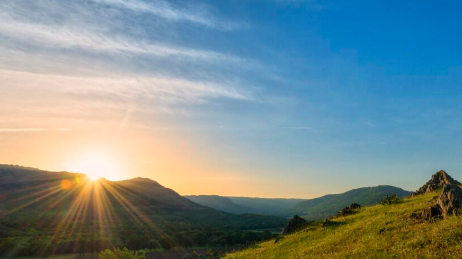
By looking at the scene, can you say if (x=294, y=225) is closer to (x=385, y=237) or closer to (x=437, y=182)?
(x=437, y=182)

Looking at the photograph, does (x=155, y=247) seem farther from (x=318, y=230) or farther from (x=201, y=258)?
(x=318, y=230)

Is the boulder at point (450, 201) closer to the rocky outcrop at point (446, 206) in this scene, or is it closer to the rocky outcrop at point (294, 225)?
the rocky outcrop at point (446, 206)

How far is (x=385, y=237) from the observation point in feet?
76.4

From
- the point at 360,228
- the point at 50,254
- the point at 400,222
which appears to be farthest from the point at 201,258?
the point at 50,254

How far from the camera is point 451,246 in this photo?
18125 millimetres

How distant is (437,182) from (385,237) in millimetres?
20039

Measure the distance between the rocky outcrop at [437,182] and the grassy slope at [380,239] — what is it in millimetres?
8033

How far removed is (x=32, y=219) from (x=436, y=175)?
8755 inches

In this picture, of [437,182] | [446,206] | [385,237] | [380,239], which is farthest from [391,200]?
[380,239]

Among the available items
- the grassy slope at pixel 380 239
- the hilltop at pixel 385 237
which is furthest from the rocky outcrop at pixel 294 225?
the hilltop at pixel 385 237

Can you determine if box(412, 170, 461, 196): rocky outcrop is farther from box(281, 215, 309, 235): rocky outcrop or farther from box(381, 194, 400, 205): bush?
box(281, 215, 309, 235): rocky outcrop

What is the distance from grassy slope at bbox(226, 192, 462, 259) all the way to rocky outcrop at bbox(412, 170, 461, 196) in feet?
26.4

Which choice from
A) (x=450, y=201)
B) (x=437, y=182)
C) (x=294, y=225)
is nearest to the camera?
(x=450, y=201)

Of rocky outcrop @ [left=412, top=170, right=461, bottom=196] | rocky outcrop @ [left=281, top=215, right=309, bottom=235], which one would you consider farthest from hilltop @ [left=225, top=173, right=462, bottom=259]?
rocky outcrop @ [left=281, top=215, right=309, bottom=235]
